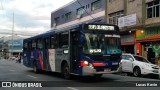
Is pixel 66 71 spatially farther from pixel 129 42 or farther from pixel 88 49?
pixel 129 42

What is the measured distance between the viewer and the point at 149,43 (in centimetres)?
3064

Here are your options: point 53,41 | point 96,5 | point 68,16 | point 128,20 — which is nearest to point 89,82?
point 53,41

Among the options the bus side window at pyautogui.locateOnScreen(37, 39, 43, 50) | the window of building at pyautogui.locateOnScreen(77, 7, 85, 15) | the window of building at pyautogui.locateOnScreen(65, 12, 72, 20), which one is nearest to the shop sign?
the bus side window at pyautogui.locateOnScreen(37, 39, 43, 50)

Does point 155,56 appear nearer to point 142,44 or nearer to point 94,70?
point 142,44

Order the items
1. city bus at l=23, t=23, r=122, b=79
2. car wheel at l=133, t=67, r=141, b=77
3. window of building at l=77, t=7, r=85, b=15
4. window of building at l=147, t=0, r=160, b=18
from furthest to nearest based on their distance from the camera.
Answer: window of building at l=77, t=7, r=85, b=15
window of building at l=147, t=0, r=160, b=18
car wheel at l=133, t=67, r=141, b=77
city bus at l=23, t=23, r=122, b=79

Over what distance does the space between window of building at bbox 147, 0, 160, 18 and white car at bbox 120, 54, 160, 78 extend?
897 cm

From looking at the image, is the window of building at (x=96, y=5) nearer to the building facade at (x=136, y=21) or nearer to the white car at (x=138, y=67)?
the building facade at (x=136, y=21)

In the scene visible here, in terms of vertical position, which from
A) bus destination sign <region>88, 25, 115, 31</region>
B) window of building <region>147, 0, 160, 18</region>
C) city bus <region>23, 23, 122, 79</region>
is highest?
window of building <region>147, 0, 160, 18</region>

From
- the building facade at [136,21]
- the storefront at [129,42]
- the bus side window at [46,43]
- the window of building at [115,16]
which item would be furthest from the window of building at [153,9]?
the bus side window at [46,43]

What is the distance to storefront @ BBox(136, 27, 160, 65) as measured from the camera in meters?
29.3

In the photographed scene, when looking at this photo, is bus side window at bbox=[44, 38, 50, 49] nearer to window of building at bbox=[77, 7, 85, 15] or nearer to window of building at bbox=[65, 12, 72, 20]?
window of building at bbox=[77, 7, 85, 15]

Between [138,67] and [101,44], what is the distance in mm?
6478

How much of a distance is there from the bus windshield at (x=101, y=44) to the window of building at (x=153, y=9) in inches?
580

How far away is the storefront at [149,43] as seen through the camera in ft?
96.0
